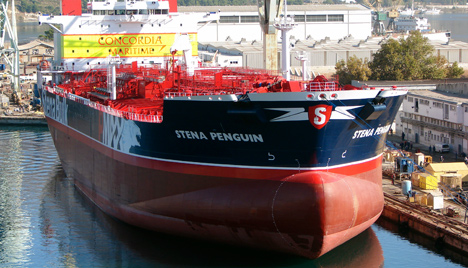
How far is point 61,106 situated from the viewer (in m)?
30.2

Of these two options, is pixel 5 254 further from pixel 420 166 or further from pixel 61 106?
pixel 420 166

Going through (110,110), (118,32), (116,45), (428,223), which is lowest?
(428,223)

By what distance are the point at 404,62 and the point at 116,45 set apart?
25.3 meters

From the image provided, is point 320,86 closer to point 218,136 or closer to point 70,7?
point 218,136

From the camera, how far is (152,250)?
19.7 meters

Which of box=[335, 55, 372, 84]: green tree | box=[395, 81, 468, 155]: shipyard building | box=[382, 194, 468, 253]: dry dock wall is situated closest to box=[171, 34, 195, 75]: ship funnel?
box=[382, 194, 468, 253]: dry dock wall

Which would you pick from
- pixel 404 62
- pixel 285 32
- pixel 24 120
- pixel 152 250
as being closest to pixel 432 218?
pixel 285 32

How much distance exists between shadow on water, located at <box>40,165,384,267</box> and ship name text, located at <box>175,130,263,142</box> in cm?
309

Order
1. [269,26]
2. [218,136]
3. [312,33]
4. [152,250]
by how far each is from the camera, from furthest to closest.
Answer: [312,33] → [269,26] → [152,250] → [218,136]

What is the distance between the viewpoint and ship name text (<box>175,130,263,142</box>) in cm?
1760

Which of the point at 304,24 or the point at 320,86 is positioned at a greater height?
the point at 304,24

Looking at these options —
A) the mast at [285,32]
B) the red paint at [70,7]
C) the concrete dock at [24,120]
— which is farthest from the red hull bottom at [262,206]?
the concrete dock at [24,120]

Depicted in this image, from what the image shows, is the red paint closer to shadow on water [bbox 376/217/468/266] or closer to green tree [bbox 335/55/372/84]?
shadow on water [bbox 376/217/468/266]

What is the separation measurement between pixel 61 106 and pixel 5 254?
11.1 m
